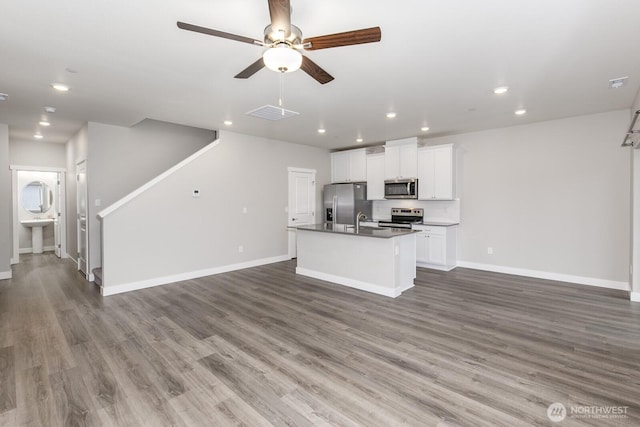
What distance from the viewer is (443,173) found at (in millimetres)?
6090

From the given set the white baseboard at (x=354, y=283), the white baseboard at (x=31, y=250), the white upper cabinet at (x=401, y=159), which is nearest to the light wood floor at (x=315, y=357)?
the white baseboard at (x=354, y=283)

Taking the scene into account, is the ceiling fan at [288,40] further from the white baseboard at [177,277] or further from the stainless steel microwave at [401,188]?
the stainless steel microwave at [401,188]

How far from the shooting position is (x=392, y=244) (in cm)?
441

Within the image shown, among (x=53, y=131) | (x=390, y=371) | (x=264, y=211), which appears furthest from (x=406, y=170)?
(x=53, y=131)

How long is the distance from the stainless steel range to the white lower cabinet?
397 millimetres

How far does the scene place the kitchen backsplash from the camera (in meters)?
6.35

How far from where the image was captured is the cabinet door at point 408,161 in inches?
255

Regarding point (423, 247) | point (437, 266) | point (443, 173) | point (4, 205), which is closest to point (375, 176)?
point (443, 173)

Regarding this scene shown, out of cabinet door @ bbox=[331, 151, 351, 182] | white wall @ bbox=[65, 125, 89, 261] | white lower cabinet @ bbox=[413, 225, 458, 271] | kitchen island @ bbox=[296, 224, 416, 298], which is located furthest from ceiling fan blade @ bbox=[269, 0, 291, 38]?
cabinet door @ bbox=[331, 151, 351, 182]

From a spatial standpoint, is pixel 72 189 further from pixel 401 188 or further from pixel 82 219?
pixel 401 188

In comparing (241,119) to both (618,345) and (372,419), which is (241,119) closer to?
(372,419)

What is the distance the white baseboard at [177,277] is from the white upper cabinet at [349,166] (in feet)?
8.55

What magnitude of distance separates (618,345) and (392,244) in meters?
2.46

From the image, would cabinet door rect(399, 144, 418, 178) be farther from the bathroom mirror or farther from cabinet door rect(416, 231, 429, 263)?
the bathroom mirror
